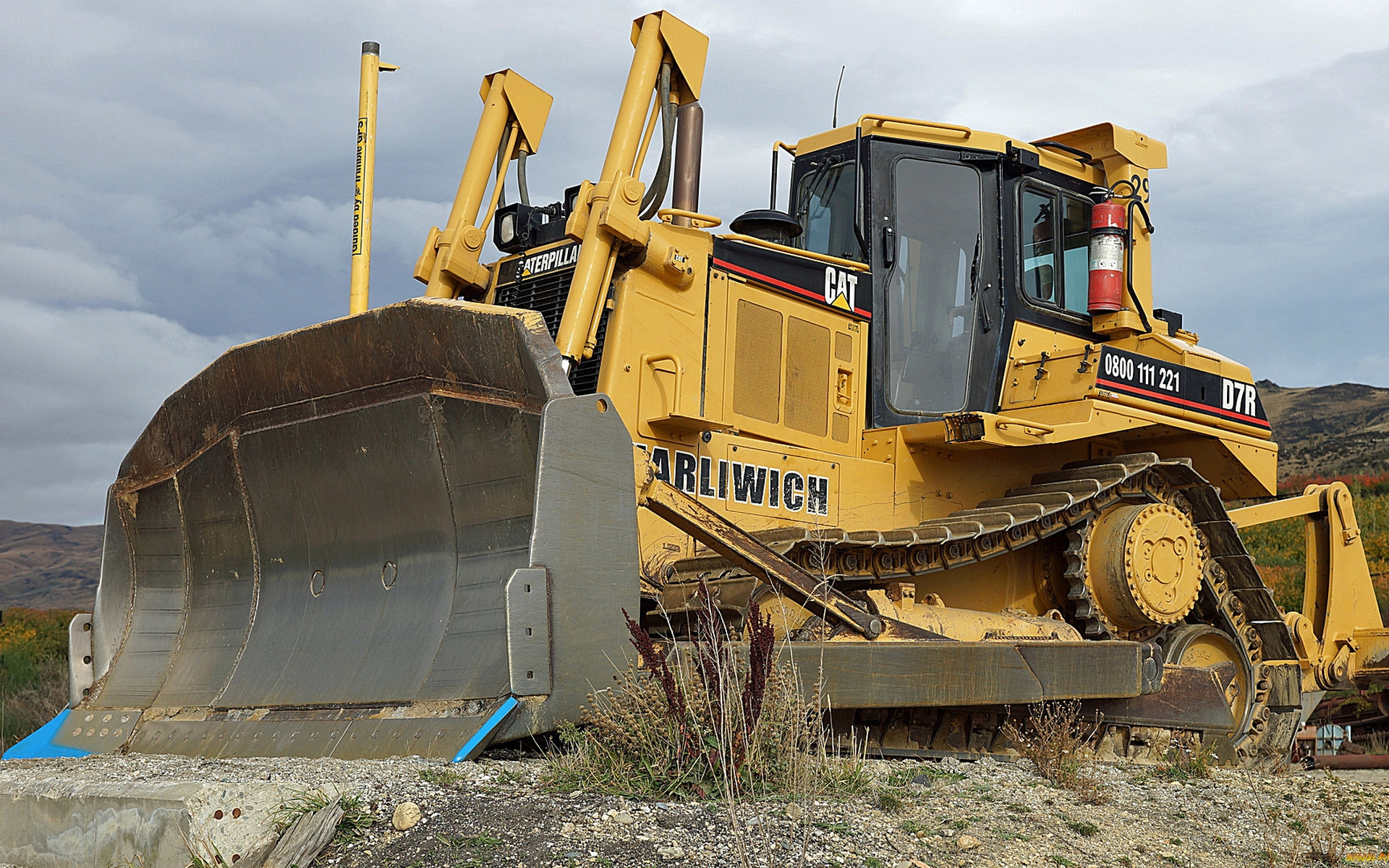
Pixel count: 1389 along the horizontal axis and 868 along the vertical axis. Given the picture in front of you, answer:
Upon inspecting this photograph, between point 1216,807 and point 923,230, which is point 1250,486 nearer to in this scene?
point 923,230

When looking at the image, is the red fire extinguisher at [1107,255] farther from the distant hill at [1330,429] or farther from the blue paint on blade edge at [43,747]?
the distant hill at [1330,429]

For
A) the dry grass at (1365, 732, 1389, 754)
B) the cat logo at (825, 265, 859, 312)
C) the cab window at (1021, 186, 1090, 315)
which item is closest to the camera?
the cat logo at (825, 265, 859, 312)

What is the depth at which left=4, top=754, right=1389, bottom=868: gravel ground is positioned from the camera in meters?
3.36

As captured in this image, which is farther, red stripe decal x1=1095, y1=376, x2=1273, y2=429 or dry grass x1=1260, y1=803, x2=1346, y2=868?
red stripe decal x1=1095, y1=376, x2=1273, y2=429

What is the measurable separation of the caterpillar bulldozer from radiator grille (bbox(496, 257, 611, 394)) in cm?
2

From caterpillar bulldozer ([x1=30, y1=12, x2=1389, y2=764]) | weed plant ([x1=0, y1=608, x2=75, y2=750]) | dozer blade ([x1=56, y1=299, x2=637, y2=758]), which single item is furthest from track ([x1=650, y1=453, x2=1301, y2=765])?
weed plant ([x1=0, y1=608, x2=75, y2=750])

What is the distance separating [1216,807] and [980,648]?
1.10 metres

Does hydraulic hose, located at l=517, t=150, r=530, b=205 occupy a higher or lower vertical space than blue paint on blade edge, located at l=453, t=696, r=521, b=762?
higher

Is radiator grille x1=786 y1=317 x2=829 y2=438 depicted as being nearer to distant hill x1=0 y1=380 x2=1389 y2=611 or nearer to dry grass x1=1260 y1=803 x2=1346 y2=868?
dry grass x1=1260 y1=803 x2=1346 y2=868

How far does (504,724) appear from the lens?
4.14 meters

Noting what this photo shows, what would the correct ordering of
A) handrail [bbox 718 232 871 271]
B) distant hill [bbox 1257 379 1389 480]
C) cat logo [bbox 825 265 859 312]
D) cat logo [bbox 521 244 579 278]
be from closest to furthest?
cat logo [bbox 521 244 579 278] → handrail [bbox 718 232 871 271] → cat logo [bbox 825 265 859 312] → distant hill [bbox 1257 379 1389 480]

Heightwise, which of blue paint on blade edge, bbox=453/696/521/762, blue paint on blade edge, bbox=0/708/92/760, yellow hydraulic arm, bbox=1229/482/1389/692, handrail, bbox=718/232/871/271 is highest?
handrail, bbox=718/232/871/271

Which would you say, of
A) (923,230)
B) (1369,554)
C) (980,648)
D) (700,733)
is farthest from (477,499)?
(1369,554)

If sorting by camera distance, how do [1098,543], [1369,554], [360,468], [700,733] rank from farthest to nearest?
[1369,554], [1098,543], [360,468], [700,733]
